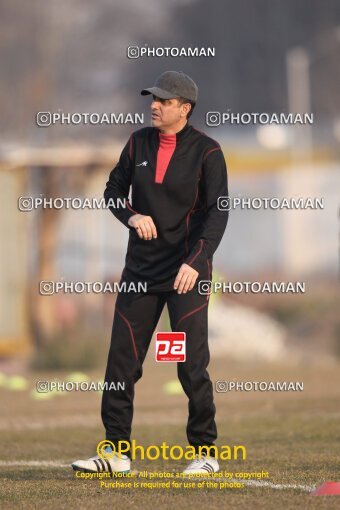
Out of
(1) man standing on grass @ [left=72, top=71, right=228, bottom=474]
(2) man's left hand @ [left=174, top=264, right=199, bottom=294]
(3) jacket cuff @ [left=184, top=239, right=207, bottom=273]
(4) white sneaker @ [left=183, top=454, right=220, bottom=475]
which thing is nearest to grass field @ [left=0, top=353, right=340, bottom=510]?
(4) white sneaker @ [left=183, top=454, right=220, bottom=475]

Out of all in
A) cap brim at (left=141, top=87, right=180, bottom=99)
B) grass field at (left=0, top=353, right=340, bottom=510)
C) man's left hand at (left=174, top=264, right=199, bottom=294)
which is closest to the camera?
grass field at (left=0, top=353, right=340, bottom=510)

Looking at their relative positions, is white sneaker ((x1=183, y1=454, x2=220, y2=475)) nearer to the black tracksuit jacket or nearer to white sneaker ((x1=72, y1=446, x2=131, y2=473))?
white sneaker ((x1=72, y1=446, x2=131, y2=473))

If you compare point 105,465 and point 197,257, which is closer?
point 197,257

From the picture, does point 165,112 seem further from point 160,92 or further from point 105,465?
point 105,465

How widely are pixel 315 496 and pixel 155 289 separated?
1505mm

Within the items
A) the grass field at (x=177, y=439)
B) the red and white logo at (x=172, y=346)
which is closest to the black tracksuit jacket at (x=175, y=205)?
the red and white logo at (x=172, y=346)

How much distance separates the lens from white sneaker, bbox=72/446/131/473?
766cm

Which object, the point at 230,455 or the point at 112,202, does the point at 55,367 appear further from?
the point at 112,202

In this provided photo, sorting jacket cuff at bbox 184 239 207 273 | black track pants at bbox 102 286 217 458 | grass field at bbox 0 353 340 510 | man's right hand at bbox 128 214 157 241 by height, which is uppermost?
man's right hand at bbox 128 214 157 241

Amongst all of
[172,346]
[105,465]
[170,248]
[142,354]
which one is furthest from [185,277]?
[105,465]

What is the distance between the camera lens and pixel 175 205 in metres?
7.66

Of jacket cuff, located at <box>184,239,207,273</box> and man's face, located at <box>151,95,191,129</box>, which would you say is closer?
jacket cuff, located at <box>184,239,207,273</box>

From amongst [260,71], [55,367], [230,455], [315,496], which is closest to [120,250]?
[55,367]

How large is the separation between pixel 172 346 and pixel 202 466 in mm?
681
